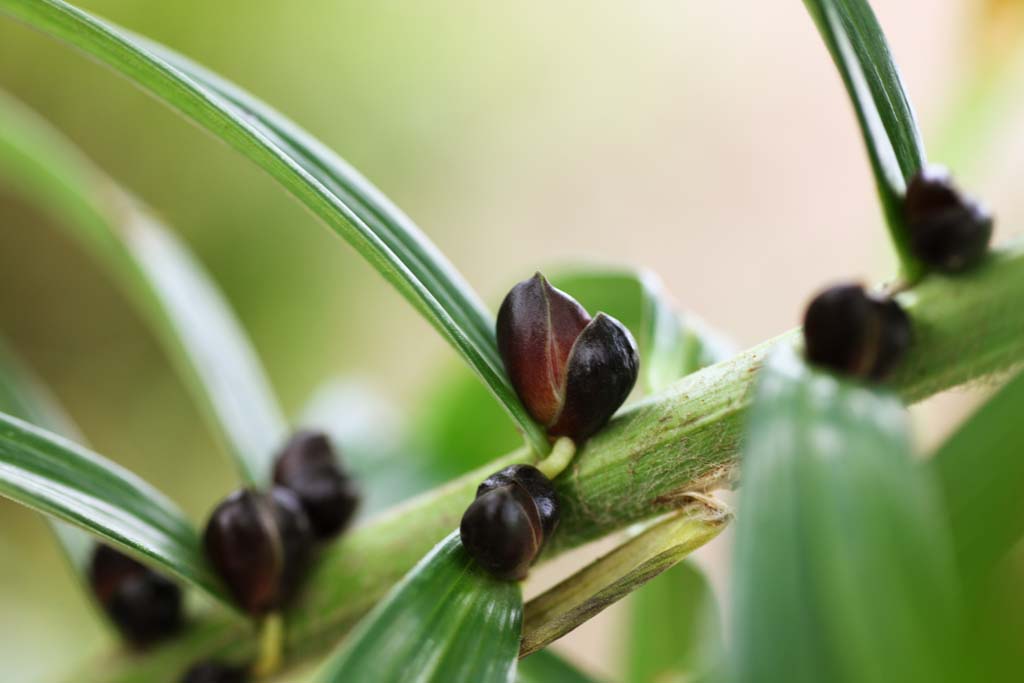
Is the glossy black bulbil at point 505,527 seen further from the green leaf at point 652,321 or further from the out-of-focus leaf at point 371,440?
the out-of-focus leaf at point 371,440

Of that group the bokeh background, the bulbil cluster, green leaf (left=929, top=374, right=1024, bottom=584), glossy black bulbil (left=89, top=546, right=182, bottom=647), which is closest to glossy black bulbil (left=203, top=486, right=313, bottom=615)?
the bulbil cluster

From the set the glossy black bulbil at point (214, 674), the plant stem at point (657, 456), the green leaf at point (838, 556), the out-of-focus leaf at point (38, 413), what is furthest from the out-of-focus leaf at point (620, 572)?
the out-of-focus leaf at point (38, 413)

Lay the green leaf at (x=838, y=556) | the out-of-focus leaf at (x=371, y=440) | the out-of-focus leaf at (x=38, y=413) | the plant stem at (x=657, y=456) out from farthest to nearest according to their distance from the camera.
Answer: the out-of-focus leaf at (x=371, y=440)
the out-of-focus leaf at (x=38, y=413)
the plant stem at (x=657, y=456)
the green leaf at (x=838, y=556)

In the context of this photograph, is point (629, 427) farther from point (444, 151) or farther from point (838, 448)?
point (444, 151)

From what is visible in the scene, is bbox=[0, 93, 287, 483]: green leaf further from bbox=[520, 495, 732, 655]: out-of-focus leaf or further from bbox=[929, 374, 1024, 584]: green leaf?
bbox=[929, 374, 1024, 584]: green leaf

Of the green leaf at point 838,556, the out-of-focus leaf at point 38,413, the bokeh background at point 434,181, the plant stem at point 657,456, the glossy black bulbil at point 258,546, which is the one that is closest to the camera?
the green leaf at point 838,556

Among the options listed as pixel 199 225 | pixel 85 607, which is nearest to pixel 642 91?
pixel 199 225

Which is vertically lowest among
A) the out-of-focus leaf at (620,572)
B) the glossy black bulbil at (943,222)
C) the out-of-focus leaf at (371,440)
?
the out-of-focus leaf at (371,440)
